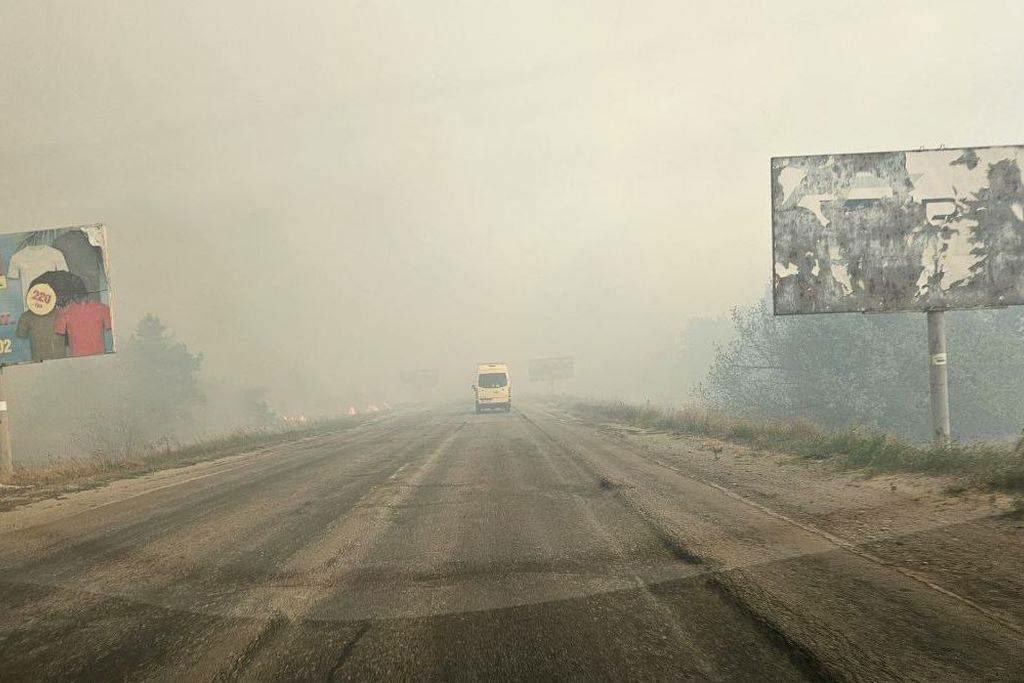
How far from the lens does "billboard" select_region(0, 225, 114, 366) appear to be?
58.8ft

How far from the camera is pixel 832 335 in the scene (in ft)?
93.2

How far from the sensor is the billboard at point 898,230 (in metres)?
15.6

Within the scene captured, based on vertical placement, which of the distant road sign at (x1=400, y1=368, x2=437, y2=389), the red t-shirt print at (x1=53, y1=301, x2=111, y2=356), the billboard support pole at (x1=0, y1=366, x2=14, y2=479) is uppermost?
the red t-shirt print at (x1=53, y1=301, x2=111, y2=356)

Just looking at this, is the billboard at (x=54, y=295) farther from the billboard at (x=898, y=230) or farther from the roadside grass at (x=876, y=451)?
the billboard at (x=898, y=230)

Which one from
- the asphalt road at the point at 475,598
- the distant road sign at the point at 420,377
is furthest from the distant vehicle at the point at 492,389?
the distant road sign at the point at 420,377

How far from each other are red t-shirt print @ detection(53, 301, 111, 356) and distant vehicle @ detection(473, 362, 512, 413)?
90.4ft

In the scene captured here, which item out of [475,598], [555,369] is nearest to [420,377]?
[555,369]

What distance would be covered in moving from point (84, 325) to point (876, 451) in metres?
19.7

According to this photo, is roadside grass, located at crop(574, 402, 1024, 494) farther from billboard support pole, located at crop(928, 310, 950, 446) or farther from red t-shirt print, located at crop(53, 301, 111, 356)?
red t-shirt print, located at crop(53, 301, 111, 356)

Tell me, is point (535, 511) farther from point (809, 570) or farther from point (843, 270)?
point (843, 270)

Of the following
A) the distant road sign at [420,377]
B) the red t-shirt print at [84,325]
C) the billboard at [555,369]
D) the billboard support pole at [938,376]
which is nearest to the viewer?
the billboard support pole at [938,376]

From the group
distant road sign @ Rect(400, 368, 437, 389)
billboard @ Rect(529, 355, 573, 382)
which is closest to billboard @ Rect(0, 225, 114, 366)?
billboard @ Rect(529, 355, 573, 382)

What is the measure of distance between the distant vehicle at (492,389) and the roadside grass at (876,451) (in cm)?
2469

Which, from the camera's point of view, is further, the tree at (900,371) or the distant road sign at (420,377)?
the distant road sign at (420,377)
